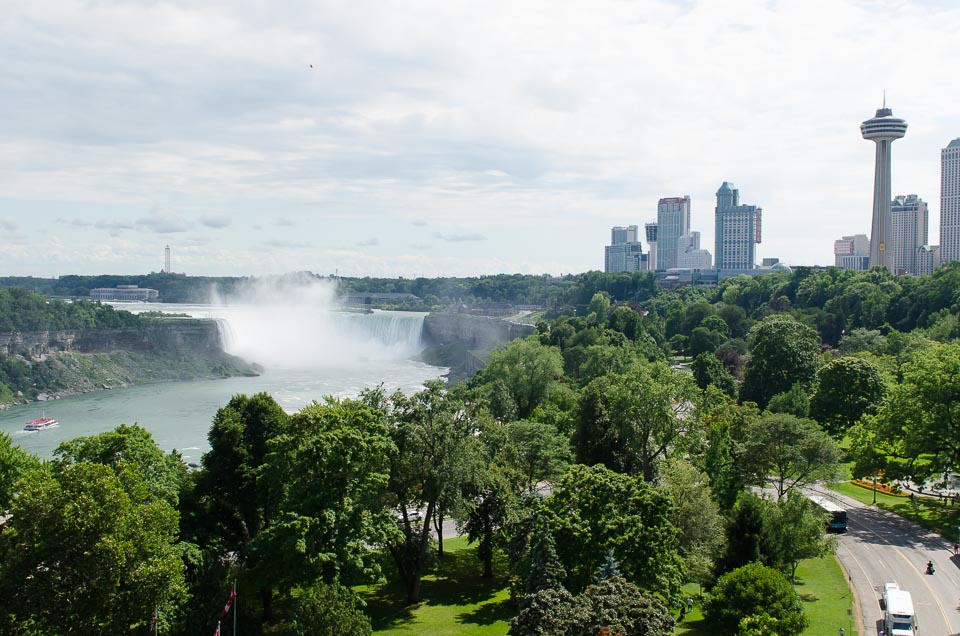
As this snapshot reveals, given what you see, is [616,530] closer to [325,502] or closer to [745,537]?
[745,537]

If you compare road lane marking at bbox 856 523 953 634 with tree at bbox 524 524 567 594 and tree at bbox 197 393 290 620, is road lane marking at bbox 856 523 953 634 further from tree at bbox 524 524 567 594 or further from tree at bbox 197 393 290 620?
tree at bbox 197 393 290 620

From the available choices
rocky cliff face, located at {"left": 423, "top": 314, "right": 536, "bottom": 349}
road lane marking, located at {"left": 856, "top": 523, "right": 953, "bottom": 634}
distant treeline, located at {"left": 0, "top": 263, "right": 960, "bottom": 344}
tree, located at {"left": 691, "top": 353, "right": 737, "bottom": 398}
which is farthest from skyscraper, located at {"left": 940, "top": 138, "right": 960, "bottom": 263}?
road lane marking, located at {"left": 856, "top": 523, "right": 953, "bottom": 634}

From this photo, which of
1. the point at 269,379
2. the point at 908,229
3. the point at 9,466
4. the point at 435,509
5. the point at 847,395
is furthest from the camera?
the point at 908,229

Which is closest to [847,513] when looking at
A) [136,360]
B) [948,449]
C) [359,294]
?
[948,449]

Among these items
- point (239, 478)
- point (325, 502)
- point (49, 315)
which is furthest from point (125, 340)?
point (325, 502)

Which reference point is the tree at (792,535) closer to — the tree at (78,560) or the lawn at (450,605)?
the lawn at (450,605)

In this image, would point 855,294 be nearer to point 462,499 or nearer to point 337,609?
point 462,499
